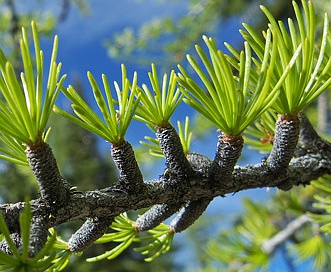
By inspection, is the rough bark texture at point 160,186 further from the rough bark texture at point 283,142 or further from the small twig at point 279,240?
the small twig at point 279,240

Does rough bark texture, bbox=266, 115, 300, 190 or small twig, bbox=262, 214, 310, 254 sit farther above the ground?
small twig, bbox=262, 214, 310, 254

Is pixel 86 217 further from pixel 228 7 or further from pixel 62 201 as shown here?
pixel 228 7

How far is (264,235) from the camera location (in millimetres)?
1001

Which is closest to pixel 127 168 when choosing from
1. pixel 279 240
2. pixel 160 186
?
pixel 160 186

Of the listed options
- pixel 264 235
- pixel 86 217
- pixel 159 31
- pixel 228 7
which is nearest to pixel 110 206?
pixel 86 217

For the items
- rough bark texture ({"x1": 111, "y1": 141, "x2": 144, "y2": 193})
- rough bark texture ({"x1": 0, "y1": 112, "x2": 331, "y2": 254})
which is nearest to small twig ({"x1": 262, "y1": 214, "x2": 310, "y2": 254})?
rough bark texture ({"x1": 0, "y1": 112, "x2": 331, "y2": 254})

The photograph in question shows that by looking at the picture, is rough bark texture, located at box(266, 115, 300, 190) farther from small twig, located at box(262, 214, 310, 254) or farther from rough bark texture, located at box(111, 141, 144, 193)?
small twig, located at box(262, 214, 310, 254)

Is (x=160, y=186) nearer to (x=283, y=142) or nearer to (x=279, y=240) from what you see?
(x=283, y=142)

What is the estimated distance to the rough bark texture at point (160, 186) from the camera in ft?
0.85

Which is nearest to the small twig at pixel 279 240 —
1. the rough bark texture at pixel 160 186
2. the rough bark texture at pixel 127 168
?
the rough bark texture at pixel 160 186

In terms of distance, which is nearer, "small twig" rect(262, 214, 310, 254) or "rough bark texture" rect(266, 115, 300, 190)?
"rough bark texture" rect(266, 115, 300, 190)

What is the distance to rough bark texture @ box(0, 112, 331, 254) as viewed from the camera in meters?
0.26

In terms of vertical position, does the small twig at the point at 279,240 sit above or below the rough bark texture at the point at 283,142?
above

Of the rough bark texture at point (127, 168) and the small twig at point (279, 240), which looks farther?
the small twig at point (279, 240)
